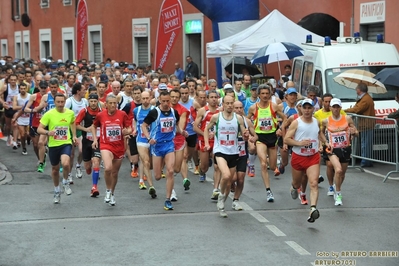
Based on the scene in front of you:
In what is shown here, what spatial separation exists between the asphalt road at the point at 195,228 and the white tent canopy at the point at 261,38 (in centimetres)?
826

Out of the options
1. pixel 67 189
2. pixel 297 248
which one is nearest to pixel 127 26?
pixel 67 189

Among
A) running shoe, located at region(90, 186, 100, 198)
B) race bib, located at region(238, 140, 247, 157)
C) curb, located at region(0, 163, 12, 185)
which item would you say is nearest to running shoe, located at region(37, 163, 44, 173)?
curb, located at region(0, 163, 12, 185)

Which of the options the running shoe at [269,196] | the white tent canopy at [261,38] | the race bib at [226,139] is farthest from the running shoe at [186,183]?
the white tent canopy at [261,38]

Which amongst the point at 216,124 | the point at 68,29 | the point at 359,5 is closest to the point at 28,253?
the point at 216,124

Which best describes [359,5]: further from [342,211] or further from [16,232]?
[16,232]

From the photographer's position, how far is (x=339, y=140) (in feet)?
46.2

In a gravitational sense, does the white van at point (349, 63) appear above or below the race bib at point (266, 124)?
above

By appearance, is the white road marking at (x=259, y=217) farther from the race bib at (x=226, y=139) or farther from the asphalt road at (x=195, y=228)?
the race bib at (x=226, y=139)

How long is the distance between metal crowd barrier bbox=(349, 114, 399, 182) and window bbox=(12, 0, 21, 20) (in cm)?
3813

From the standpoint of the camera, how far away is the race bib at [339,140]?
46.2 feet

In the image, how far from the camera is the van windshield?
19328 millimetres

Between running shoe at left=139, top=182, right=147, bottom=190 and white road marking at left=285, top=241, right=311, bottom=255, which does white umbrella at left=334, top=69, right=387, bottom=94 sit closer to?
running shoe at left=139, top=182, right=147, bottom=190

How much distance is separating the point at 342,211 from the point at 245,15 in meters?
15.7

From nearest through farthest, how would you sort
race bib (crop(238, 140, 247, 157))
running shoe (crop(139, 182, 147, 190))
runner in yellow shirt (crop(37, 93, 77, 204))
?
race bib (crop(238, 140, 247, 157)), runner in yellow shirt (crop(37, 93, 77, 204)), running shoe (crop(139, 182, 147, 190))
